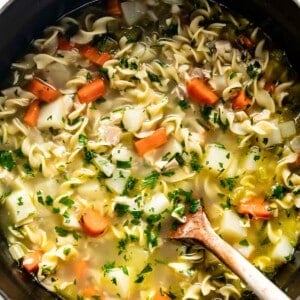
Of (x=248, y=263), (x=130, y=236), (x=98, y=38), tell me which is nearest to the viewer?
(x=248, y=263)

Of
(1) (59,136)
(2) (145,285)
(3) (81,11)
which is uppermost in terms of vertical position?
(3) (81,11)

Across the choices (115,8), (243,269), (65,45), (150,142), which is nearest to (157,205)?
(150,142)

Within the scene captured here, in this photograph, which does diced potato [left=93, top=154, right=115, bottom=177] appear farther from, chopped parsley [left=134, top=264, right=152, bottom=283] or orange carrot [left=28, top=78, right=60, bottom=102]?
chopped parsley [left=134, top=264, right=152, bottom=283]

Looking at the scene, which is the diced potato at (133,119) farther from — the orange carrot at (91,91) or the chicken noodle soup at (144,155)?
the orange carrot at (91,91)

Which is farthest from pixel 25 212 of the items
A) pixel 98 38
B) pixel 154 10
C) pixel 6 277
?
pixel 154 10

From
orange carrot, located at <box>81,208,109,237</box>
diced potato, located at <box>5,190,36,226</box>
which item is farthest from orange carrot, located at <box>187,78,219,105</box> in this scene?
diced potato, located at <box>5,190,36,226</box>

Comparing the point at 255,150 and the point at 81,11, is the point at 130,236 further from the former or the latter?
A: the point at 81,11

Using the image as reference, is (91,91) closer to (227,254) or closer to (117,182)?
(117,182)
